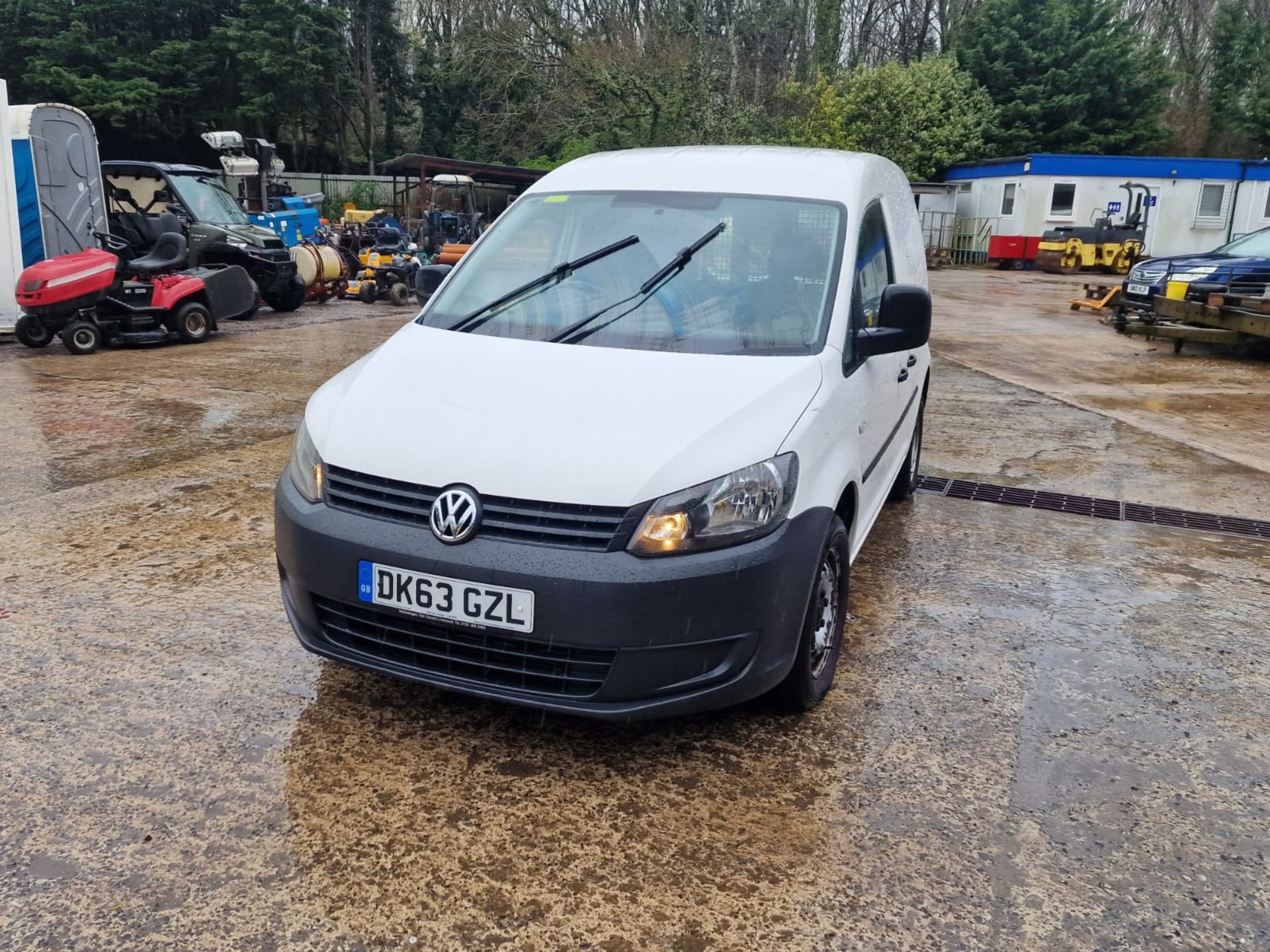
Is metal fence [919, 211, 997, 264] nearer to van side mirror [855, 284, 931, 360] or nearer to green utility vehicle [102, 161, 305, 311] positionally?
green utility vehicle [102, 161, 305, 311]

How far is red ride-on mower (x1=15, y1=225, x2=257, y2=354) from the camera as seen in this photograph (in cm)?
1035

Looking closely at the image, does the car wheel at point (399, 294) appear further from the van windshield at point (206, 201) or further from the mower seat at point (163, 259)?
the mower seat at point (163, 259)

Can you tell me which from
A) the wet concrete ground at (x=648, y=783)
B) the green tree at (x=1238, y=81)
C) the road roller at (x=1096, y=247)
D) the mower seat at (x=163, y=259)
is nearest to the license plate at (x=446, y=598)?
the wet concrete ground at (x=648, y=783)

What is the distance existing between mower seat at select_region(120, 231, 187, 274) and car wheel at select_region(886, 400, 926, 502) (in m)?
8.98

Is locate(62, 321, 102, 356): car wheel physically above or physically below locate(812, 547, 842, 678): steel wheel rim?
below

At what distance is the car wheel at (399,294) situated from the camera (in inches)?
664

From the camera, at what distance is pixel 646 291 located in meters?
3.82

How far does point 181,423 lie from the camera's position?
25.0 ft

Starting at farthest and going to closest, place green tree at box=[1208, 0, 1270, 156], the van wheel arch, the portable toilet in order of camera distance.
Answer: green tree at box=[1208, 0, 1270, 156] → the portable toilet → the van wheel arch

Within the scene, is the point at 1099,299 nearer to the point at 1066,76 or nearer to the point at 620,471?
the point at 620,471

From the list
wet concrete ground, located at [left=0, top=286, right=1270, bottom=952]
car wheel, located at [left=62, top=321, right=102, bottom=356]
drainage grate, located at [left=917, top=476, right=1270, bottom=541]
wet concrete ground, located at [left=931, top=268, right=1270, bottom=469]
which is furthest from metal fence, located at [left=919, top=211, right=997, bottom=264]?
wet concrete ground, located at [left=0, top=286, right=1270, bottom=952]

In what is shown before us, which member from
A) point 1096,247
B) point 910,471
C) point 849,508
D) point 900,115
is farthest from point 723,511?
point 900,115

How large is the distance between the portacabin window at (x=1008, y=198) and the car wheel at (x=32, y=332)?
29126 mm

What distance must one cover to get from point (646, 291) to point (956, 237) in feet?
113
